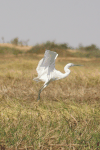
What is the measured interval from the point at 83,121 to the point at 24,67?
24.8 ft

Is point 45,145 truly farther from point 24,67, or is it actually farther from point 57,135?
point 24,67

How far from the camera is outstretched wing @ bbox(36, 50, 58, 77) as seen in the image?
9.59 feet

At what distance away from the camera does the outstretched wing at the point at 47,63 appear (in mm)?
2924

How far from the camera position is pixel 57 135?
81.1 inches

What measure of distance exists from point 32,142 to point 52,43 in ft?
57.2

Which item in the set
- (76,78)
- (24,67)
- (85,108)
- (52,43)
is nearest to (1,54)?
(52,43)

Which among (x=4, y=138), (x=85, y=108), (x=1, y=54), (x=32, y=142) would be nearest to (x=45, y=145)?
(x=32, y=142)

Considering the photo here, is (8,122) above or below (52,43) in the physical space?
below

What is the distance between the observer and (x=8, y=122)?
2.30 metres

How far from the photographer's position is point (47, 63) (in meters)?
3.05

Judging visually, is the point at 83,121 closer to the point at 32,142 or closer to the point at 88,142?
the point at 88,142

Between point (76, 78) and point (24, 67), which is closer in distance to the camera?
point (76, 78)

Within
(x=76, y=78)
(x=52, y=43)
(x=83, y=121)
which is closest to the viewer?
(x=83, y=121)

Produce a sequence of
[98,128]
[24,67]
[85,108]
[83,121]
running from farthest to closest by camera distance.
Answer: [24,67]
[85,108]
[83,121]
[98,128]
